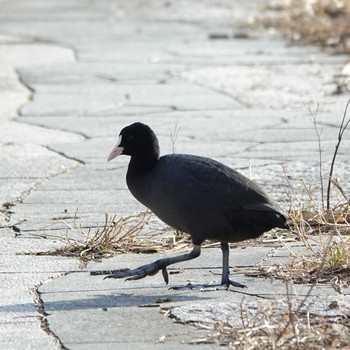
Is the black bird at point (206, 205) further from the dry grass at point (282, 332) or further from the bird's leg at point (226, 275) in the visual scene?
the dry grass at point (282, 332)

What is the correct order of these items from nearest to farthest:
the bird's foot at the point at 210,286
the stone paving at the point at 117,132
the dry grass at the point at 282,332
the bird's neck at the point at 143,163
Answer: the dry grass at the point at 282,332, the stone paving at the point at 117,132, the bird's foot at the point at 210,286, the bird's neck at the point at 143,163

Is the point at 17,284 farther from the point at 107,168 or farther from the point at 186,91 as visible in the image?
the point at 186,91

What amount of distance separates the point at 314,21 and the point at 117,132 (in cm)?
780

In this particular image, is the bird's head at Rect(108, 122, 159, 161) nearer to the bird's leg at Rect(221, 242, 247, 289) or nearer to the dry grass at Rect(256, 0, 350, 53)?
the bird's leg at Rect(221, 242, 247, 289)

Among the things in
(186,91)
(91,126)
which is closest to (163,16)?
(186,91)

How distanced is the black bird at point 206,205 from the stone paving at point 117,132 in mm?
177

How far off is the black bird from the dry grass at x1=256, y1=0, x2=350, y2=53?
347 inches

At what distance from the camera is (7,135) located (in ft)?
29.7

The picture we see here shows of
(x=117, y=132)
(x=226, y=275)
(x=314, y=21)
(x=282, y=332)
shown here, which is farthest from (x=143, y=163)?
(x=314, y=21)

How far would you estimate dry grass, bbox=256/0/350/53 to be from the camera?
14.7 meters

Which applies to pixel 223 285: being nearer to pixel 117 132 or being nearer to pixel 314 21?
pixel 117 132

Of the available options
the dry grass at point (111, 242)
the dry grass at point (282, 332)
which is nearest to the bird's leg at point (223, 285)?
the dry grass at point (282, 332)

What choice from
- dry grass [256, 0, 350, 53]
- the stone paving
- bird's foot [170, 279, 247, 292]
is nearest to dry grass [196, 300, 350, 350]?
the stone paving

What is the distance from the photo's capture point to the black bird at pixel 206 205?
500 centimetres
